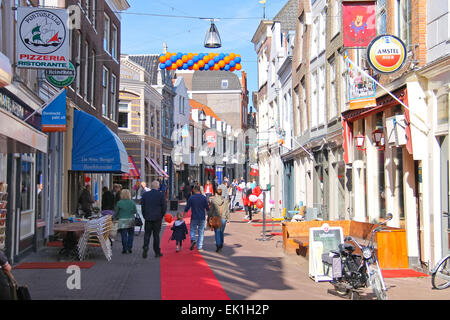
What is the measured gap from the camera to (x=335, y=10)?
18.8 meters

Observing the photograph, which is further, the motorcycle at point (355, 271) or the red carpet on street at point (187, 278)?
the red carpet on street at point (187, 278)

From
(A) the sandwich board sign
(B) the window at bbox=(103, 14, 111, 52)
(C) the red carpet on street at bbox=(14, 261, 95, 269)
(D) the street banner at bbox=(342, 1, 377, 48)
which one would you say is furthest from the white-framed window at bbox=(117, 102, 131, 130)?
(A) the sandwich board sign

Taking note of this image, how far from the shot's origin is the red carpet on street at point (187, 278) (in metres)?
8.89

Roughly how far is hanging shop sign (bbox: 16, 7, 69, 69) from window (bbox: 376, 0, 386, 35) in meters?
7.56

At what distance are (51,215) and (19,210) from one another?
376 cm

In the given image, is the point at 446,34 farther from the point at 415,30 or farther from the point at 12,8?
the point at 12,8

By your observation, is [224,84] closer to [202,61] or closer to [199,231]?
[202,61]

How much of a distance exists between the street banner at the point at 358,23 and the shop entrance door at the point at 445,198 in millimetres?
3685

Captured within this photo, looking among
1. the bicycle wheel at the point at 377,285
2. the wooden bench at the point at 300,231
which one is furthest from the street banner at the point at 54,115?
the bicycle wheel at the point at 377,285

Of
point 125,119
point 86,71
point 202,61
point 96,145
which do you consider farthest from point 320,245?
point 125,119

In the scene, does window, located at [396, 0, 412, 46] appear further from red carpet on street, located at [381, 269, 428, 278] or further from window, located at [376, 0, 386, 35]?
red carpet on street, located at [381, 269, 428, 278]

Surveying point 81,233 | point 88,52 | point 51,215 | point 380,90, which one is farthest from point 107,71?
point 380,90

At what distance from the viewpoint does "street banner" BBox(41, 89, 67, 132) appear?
13828mm

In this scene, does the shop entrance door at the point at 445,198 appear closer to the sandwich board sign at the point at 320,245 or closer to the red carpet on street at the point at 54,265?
the sandwich board sign at the point at 320,245
